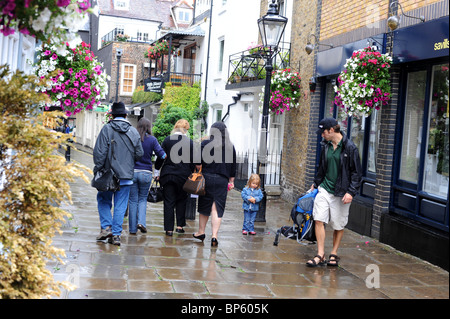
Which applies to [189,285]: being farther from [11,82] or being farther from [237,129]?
[237,129]

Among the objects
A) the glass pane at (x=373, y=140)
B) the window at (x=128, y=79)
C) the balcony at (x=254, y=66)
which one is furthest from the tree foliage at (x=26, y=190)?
the window at (x=128, y=79)

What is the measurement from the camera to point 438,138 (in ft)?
27.9

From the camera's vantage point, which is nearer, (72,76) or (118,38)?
(72,76)

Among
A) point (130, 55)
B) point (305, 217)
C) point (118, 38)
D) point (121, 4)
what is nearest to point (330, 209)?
point (305, 217)

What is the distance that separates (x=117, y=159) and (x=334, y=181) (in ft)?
9.59

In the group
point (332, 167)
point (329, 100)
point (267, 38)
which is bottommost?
point (332, 167)

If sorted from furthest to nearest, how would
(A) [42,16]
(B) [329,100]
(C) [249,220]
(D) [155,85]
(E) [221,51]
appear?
(D) [155,85]
(E) [221,51]
(B) [329,100]
(C) [249,220]
(A) [42,16]

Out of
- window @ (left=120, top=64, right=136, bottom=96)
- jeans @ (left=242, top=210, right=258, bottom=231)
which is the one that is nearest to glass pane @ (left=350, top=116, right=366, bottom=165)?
jeans @ (left=242, top=210, right=258, bottom=231)

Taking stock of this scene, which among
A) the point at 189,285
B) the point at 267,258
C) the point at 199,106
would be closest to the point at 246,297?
the point at 189,285

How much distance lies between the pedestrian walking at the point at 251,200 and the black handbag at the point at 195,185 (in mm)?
1146

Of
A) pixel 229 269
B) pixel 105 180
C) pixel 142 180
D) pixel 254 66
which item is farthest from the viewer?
pixel 254 66

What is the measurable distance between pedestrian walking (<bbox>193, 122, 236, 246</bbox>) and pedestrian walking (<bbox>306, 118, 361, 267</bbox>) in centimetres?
144

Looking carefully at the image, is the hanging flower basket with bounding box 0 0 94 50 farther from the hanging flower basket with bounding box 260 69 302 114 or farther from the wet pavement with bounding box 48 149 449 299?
the hanging flower basket with bounding box 260 69 302 114

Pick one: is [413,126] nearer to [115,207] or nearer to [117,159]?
[117,159]
